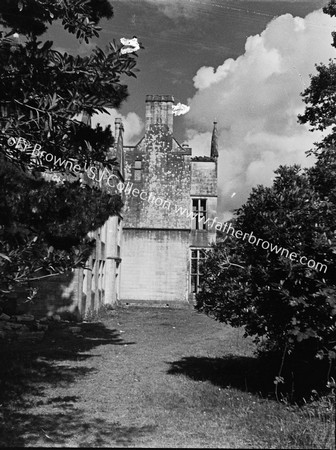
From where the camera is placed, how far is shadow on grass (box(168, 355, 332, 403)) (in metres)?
7.65

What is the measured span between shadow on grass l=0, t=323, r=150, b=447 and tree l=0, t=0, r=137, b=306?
1.88 m

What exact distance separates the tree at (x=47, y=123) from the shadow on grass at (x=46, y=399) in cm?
188

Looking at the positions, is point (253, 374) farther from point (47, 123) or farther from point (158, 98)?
point (158, 98)

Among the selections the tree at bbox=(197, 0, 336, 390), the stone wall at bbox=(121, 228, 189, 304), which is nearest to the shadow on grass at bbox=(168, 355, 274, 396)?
the tree at bbox=(197, 0, 336, 390)

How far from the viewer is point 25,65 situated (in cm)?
539

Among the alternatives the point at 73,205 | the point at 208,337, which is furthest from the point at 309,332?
the point at 208,337

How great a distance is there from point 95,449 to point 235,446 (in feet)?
5.29

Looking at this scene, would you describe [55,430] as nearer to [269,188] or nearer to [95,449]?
[95,449]

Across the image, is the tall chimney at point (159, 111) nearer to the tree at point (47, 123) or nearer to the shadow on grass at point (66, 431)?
the tree at point (47, 123)

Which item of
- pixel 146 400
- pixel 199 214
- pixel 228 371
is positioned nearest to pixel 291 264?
pixel 146 400

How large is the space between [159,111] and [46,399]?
2557 centimetres

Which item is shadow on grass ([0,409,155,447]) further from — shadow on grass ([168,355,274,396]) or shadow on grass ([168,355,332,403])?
shadow on grass ([168,355,274,396])

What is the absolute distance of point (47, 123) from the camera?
5.13 m

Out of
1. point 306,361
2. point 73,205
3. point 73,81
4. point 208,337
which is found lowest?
point 208,337
